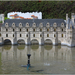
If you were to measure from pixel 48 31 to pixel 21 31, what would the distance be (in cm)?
946

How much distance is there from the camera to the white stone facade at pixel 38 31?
60.4m

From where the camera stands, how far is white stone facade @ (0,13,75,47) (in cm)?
6044

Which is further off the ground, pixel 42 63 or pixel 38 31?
pixel 38 31

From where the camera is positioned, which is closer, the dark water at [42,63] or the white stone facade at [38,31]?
the dark water at [42,63]

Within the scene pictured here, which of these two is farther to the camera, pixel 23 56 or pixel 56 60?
pixel 23 56

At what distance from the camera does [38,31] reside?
61.9 metres

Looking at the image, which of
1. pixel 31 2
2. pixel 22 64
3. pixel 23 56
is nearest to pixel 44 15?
pixel 31 2

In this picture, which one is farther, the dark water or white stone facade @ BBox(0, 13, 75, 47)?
white stone facade @ BBox(0, 13, 75, 47)

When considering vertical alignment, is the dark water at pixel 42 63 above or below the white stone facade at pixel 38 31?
below

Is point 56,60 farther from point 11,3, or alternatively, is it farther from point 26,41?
point 11,3

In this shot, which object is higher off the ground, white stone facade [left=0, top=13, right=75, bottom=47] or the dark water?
white stone facade [left=0, top=13, right=75, bottom=47]

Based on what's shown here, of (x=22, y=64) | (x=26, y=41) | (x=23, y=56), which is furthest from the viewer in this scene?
(x=26, y=41)

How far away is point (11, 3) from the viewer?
4798 inches

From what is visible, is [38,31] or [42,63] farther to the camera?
[38,31]
